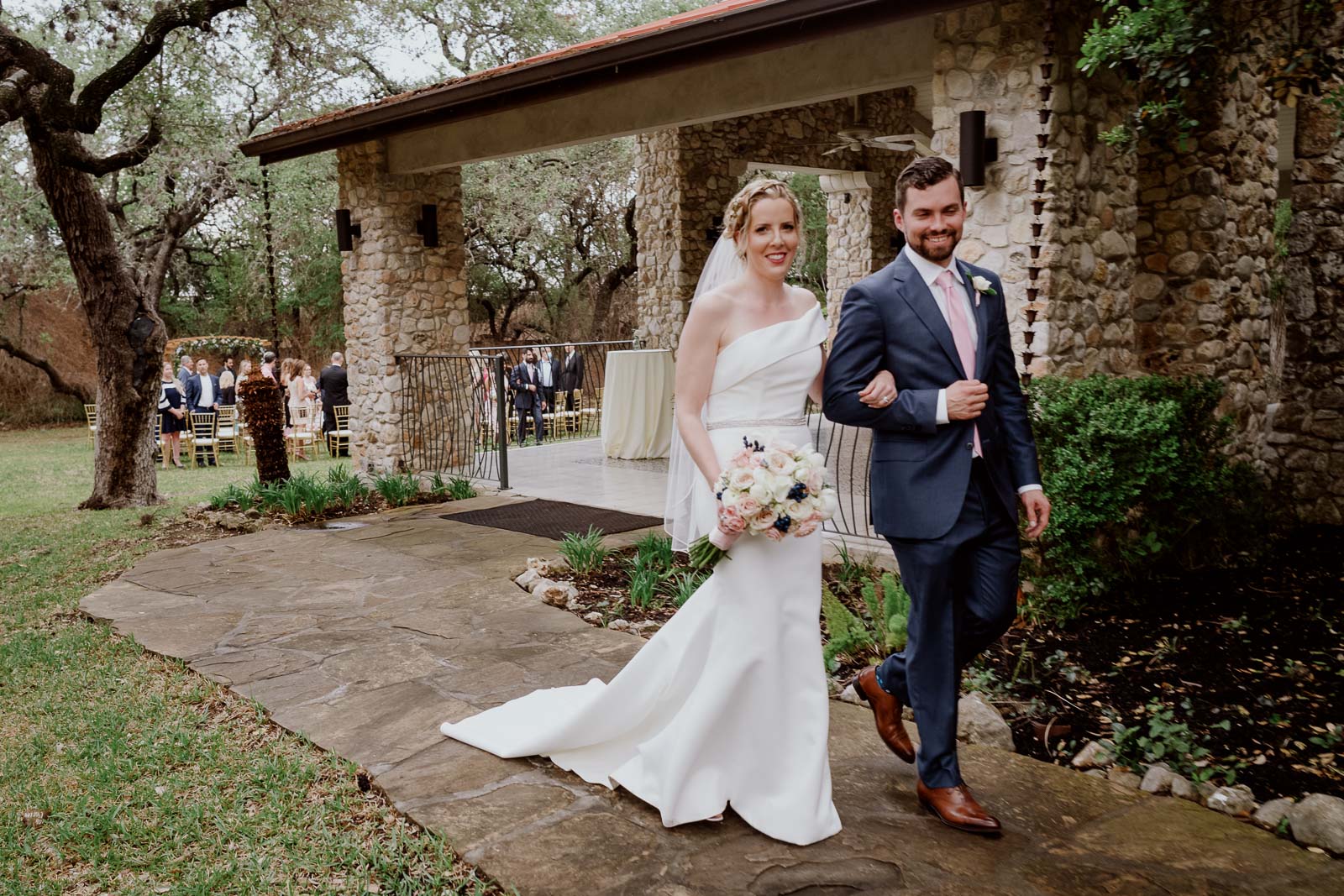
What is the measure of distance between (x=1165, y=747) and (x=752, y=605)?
1.71 meters

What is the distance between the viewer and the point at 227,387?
19922 millimetres

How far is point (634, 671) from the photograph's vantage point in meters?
3.45

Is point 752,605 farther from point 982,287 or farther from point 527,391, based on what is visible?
point 527,391

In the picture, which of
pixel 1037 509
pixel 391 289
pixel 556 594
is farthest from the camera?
pixel 391 289

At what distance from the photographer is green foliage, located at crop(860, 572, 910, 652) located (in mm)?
4629

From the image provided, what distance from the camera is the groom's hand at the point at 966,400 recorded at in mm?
2842

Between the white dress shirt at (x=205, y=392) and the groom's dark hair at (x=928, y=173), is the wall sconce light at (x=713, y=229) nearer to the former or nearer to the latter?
the white dress shirt at (x=205, y=392)

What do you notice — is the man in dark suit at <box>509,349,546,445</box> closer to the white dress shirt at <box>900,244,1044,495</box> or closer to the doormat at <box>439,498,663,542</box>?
the doormat at <box>439,498,663,542</box>

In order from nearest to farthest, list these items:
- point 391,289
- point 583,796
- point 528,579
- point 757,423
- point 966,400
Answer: point 966,400 → point 757,423 → point 583,796 → point 528,579 → point 391,289

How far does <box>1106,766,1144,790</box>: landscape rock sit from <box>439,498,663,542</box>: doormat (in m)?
4.44

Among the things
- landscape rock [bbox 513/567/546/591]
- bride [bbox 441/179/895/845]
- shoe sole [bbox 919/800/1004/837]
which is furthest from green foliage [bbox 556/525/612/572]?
shoe sole [bbox 919/800/1004/837]

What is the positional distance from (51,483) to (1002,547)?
591 inches

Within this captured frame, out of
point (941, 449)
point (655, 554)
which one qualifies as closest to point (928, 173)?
point (941, 449)

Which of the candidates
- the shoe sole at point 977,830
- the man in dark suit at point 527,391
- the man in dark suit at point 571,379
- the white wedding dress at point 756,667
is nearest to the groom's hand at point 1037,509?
the white wedding dress at point 756,667
